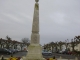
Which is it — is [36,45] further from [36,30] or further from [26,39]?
[26,39]

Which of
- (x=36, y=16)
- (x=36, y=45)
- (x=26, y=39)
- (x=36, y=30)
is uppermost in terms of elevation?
(x=26, y=39)

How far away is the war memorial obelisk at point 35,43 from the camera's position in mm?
12845

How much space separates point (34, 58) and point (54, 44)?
87.4m

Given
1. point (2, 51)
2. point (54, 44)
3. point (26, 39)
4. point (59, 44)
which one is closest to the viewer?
point (2, 51)

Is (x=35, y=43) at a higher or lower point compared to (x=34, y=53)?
higher

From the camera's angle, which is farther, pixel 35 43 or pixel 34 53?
pixel 35 43

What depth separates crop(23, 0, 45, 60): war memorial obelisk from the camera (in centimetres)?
1285

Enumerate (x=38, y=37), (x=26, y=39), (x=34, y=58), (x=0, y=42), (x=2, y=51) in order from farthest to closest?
(x=26, y=39) < (x=0, y=42) < (x=2, y=51) < (x=38, y=37) < (x=34, y=58)

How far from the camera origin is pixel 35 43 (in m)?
13.4

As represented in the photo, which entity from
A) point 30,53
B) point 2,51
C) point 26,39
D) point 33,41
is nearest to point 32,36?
point 33,41

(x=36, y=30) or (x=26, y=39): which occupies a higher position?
(x=26, y=39)

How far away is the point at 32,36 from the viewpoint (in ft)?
44.3

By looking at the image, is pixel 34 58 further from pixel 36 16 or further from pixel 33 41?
pixel 36 16

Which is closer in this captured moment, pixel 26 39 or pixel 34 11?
pixel 34 11
